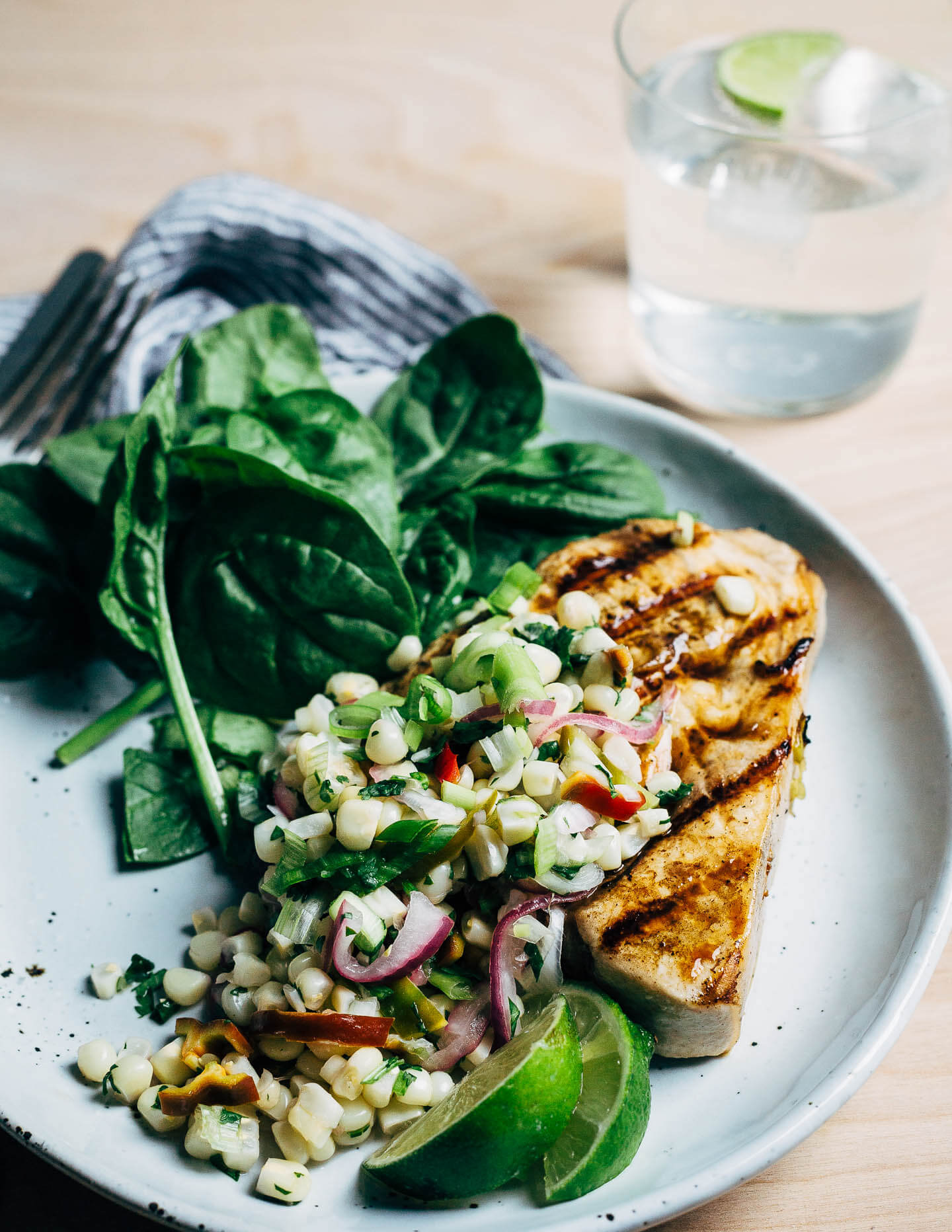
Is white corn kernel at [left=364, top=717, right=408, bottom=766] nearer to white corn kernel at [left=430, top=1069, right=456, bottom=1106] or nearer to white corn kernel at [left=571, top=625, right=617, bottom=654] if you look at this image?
white corn kernel at [left=571, top=625, right=617, bottom=654]

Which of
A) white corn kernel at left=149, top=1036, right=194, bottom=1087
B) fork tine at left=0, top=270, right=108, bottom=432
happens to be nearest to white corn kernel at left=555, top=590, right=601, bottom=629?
white corn kernel at left=149, top=1036, right=194, bottom=1087

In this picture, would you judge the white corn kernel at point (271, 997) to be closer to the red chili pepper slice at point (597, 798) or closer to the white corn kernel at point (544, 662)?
the red chili pepper slice at point (597, 798)

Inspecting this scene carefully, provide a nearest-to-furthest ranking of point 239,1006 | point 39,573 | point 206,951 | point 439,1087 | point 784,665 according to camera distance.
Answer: point 439,1087, point 239,1006, point 206,951, point 784,665, point 39,573

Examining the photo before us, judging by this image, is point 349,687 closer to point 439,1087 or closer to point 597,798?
point 597,798

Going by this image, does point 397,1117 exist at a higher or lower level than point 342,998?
lower

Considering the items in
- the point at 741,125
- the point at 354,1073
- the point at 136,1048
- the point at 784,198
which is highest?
the point at 741,125

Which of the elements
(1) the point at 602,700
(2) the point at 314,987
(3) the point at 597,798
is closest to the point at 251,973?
(2) the point at 314,987

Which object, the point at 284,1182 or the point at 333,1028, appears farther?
the point at 333,1028

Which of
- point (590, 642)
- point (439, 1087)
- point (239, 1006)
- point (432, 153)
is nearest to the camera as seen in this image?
point (439, 1087)
